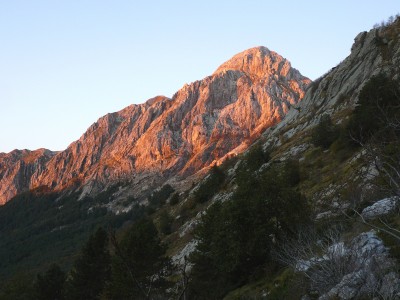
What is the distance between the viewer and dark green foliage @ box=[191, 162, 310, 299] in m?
27.0

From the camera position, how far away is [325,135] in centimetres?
5966

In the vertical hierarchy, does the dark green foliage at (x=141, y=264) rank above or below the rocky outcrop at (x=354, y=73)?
below

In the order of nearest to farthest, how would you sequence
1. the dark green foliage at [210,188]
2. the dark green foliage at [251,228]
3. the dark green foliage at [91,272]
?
the dark green foliage at [251,228] → the dark green foliage at [91,272] → the dark green foliage at [210,188]

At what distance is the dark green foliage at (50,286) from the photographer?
4747 cm

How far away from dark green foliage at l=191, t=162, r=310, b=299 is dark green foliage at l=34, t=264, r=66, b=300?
25.9 m

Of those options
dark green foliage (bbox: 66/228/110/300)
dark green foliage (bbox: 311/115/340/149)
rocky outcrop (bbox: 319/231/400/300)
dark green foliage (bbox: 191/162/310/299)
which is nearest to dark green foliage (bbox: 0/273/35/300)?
dark green foliage (bbox: 66/228/110/300)

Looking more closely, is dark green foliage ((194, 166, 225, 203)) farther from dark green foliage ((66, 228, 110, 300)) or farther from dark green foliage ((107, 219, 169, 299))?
dark green foliage ((107, 219, 169, 299))

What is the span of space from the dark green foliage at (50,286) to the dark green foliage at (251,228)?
2589 cm

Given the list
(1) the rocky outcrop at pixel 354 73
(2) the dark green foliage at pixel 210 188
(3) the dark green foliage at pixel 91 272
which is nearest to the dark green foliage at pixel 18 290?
(3) the dark green foliage at pixel 91 272

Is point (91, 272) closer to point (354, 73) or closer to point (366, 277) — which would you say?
point (366, 277)

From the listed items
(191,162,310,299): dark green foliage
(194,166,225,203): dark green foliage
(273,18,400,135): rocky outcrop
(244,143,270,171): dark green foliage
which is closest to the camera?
(191,162,310,299): dark green foliage

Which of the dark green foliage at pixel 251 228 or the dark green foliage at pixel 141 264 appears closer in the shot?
the dark green foliage at pixel 251 228

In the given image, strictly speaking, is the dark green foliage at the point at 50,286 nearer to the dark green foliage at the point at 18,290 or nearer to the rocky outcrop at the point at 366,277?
the dark green foliage at the point at 18,290

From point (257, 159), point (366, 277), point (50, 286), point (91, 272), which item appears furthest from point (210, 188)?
point (366, 277)
